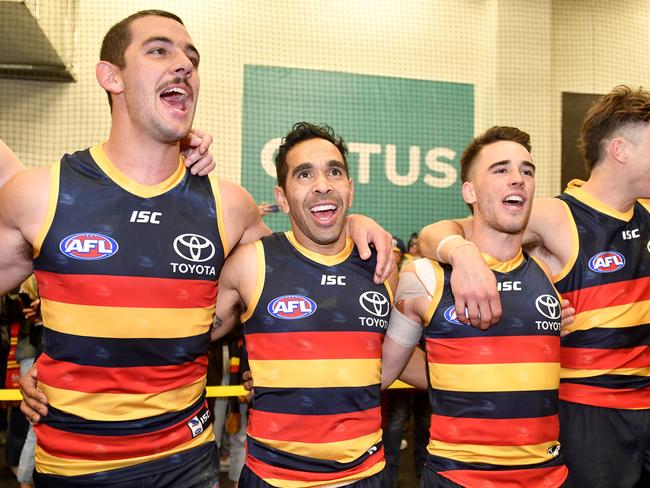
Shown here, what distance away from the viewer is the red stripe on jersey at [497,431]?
255 centimetres

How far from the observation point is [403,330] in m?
2.81

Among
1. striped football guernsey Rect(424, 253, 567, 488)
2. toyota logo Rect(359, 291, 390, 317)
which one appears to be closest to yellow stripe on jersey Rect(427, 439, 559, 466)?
striped football guernsey Rect(424, 253, 567, 488)

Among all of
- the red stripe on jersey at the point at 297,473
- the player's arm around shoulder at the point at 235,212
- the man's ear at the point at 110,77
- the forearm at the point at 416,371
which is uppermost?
the man's ear at the point at 110,77

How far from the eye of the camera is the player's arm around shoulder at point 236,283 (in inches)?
104

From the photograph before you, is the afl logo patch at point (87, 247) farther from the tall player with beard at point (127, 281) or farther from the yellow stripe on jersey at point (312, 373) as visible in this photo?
the yellow stripe on jersey at point (312, 373)

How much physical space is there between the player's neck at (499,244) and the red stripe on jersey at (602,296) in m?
0.39

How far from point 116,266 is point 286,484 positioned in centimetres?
103

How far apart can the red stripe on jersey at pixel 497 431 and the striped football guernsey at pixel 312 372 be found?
310 millimetres

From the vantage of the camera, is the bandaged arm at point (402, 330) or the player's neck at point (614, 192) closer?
the bandaged arm at point (402, 330)

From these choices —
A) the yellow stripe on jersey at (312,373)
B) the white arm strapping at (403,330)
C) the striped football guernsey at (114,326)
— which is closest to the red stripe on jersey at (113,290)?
the striped football guernsey at (114,326)

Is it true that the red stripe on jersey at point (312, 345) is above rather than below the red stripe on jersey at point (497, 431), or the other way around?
above

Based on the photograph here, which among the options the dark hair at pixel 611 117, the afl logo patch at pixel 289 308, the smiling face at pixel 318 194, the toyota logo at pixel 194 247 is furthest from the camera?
the dark hair at pixel 611 117

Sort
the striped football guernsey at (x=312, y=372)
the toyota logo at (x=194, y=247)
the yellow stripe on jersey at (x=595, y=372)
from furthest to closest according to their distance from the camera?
the yellow stripe on jersey at (x=595, y=372), the striped football guernsey at (x=312, y=372), the toyota logo at (x=194, y=247)

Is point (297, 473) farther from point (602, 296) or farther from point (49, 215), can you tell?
point (602, 296)
